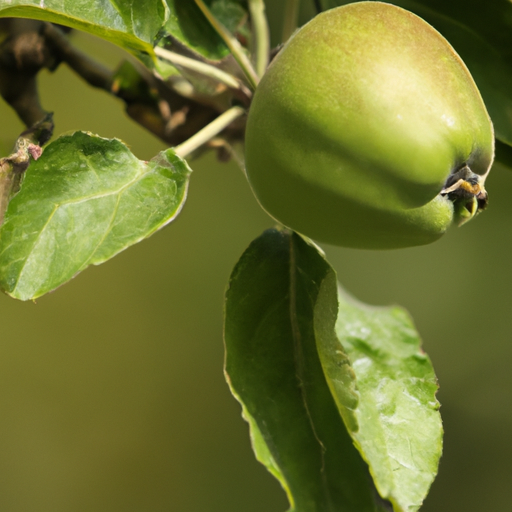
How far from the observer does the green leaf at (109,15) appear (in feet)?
1.40

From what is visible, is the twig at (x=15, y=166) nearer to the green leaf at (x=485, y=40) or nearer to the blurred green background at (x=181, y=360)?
the green leaf at (x=485, y=40)

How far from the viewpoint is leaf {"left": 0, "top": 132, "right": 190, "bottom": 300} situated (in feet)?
1.35

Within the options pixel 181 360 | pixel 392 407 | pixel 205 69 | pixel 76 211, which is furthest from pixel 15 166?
pixel 181 360

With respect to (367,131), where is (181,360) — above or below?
below

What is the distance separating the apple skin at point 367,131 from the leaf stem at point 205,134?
0.08 metres

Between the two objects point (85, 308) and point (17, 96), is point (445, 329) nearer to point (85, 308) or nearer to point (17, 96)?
point (85, 308)

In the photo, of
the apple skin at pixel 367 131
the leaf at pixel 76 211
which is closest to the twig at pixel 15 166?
the leaf at pixel 76 211

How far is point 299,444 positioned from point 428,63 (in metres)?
0.31

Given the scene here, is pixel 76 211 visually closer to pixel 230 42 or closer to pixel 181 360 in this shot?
pixel 230 42

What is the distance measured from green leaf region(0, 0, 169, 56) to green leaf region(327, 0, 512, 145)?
0.80 ft

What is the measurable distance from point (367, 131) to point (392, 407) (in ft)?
0.87

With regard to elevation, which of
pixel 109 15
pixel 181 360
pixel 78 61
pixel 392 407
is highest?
pixel 109 15

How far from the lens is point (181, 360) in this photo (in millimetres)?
1592

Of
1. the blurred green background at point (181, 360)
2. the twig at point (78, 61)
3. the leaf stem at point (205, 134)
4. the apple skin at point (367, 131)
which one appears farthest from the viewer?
the blurred green background at point (181, 360)
